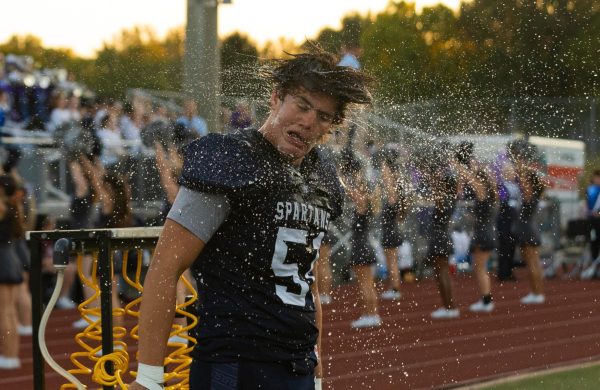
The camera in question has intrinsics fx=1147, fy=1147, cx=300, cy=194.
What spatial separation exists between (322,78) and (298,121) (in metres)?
0.12

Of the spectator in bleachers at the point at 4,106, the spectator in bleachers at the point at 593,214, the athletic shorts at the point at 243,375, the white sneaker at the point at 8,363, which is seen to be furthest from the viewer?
the spectator in bleachers at the point at 593,214

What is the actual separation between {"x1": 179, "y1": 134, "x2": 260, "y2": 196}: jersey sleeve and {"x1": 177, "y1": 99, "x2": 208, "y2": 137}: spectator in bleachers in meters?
5.07

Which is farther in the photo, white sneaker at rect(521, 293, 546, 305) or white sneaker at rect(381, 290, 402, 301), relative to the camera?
white sneaker at rect(381, 290, 402, 301)

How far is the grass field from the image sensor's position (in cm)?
687

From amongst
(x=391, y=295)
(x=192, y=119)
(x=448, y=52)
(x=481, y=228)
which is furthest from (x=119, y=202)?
(x=391, y=295)

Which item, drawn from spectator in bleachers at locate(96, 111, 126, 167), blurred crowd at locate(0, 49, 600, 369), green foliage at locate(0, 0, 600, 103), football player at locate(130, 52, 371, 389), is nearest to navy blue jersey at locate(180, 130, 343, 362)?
football player at locate(130, 52, 371, 389)

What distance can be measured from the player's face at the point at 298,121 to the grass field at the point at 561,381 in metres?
4.32

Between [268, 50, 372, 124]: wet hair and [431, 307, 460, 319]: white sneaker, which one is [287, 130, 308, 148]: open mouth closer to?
[268, 50, 372, 124]: wet hair

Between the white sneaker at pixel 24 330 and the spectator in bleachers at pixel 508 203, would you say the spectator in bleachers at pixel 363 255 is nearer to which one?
the spectator in bleachers at pixel 508 203

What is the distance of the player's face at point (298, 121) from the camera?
110 inches

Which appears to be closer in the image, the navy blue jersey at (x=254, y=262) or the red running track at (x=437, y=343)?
the navy blue jersey at (x=254, y=262)

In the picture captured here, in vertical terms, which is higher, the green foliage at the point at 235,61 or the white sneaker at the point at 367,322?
the green foliage at the point at 235,61

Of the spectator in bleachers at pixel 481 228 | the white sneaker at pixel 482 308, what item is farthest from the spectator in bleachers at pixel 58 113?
the white sneaker at pixel 482 308

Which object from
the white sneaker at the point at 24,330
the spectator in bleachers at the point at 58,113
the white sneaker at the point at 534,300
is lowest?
the white sneaker at the point at 534,300
